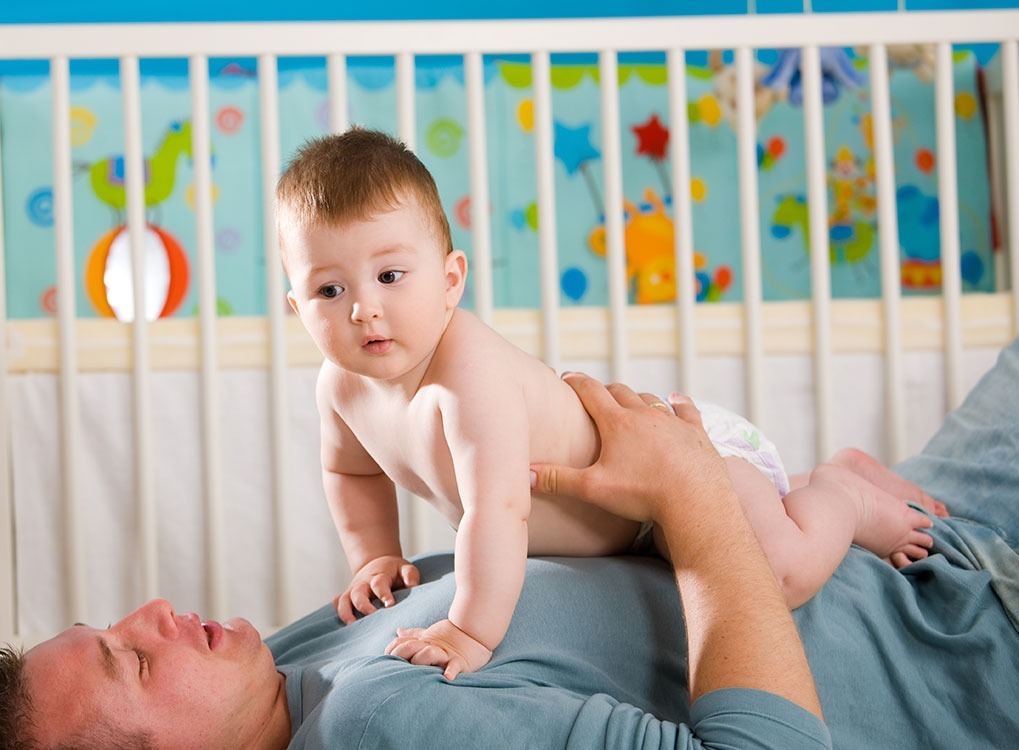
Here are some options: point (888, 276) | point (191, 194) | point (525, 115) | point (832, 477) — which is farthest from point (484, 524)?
point (191, 194)

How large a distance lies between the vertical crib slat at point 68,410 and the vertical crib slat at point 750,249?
0.97 m

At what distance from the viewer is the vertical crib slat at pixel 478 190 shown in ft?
5.34

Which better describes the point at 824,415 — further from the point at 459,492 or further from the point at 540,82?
the point at 459,492

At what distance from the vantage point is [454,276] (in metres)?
0.94

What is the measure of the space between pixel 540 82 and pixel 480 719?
111cm

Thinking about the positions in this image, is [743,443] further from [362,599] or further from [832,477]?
[362,599]

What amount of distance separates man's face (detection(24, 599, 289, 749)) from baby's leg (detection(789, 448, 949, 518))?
0.65m

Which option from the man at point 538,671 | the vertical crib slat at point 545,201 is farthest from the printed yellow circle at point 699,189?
the man at point 538,671

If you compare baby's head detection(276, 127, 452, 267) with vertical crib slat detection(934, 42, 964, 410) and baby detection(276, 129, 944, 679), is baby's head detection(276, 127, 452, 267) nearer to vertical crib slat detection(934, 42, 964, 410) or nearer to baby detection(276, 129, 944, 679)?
baby detection(276, 129, 944, 679)

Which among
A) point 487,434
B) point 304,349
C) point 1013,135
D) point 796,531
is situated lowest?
point 796,531

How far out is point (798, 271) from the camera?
2578 mm

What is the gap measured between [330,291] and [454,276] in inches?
4.5

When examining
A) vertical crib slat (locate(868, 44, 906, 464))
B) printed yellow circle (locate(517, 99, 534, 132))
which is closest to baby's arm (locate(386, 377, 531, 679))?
vertical crib slat (locate(868, 44, 906, 464))

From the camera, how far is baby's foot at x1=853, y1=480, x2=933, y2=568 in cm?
115
